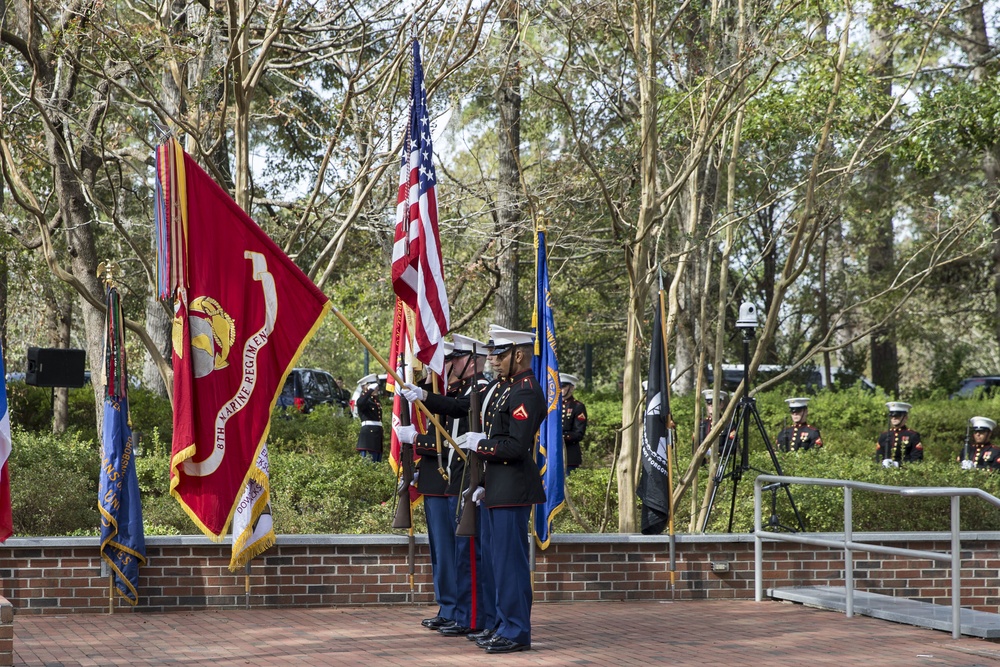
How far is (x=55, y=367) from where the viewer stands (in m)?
13.3

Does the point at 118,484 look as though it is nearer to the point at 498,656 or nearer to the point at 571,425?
the point at 498,656

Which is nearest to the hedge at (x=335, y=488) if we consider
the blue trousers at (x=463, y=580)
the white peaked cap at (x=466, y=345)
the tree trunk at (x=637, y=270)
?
the tree trunk at (x=637, y=270)

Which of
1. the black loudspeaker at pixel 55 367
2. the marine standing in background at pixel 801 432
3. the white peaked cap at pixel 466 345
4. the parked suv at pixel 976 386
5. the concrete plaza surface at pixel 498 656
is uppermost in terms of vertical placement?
the white peaked cap at pixel 466 345

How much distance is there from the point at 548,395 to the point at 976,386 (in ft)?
58.7

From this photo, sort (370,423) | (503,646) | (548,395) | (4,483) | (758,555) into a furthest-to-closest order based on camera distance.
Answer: (370,423) < (758,555) < (548,395) < (503,646) < (4,483)

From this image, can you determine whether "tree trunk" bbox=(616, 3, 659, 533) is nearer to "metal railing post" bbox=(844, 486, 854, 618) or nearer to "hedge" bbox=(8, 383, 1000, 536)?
"hedge" bbox=(8, 383, 1000, 536)

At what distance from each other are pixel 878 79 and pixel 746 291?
19.5 m

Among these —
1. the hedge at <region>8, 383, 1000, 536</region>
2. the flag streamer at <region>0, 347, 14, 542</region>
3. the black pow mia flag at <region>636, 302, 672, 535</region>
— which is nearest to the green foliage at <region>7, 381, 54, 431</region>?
the hedge at <region>8, 383, 1000, 536</region>

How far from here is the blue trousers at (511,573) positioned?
7.29 metres

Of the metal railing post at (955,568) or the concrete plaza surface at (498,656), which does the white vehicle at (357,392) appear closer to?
the concrete plaza surface at (498,656)

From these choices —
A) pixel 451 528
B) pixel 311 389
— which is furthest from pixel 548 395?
pixel 311 389

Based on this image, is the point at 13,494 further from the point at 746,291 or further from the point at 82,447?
the point at 746,291

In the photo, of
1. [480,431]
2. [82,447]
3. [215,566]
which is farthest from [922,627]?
[82,447]

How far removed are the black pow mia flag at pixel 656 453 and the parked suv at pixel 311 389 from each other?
22.4 metres
